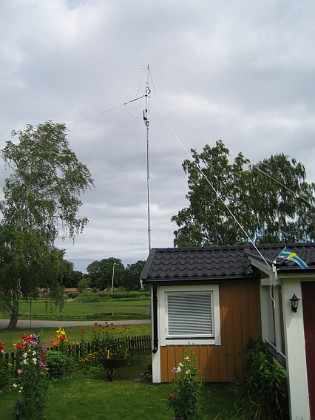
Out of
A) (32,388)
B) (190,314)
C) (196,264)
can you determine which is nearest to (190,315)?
(190,314)

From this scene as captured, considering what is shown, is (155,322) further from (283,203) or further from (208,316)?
(283,203)

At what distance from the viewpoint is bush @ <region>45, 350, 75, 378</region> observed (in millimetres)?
9820

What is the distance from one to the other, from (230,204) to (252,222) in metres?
1.75

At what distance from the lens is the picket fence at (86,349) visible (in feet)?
30.6

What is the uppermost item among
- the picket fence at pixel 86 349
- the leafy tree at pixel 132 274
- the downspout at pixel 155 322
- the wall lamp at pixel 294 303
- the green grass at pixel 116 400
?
the leafy tree at pixel 132 274

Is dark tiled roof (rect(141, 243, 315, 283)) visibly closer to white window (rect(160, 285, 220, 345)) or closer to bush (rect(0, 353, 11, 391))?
white window (rect(160, 285, 220, 345))

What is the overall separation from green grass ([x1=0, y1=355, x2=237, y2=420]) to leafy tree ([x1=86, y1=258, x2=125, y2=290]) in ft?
377

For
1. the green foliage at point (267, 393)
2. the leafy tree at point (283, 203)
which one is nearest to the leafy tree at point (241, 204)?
the leafy tree at point (283, 203)

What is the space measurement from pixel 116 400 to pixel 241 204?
66.1 feet

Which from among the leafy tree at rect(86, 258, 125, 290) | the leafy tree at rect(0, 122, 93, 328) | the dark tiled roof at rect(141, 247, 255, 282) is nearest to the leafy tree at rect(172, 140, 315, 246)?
the leafy tree at rect(0, 122, 93, 328)

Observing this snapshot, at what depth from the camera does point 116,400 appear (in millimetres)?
7734

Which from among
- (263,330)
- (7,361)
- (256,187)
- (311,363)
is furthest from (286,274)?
(256,187)

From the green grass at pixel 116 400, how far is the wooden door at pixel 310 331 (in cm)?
134

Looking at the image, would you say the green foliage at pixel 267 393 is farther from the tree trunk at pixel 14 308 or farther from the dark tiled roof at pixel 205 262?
the tree trunk at pixel 14 308
